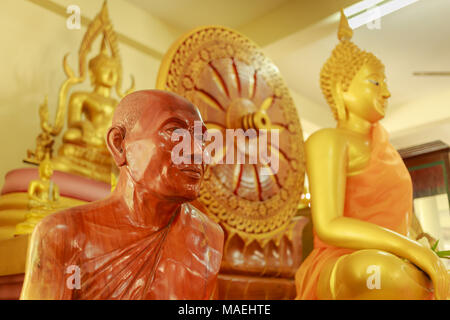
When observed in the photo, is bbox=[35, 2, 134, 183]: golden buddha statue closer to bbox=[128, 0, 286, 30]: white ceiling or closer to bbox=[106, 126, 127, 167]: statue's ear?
bbox=[128, 0, 286, 30]: white ceiling

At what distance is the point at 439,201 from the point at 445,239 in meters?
0.09

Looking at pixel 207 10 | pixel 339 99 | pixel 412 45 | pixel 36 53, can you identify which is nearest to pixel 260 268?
pixel 339 99

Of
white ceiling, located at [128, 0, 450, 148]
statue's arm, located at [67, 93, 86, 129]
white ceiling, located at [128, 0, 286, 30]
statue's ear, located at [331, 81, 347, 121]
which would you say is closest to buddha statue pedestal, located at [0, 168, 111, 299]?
statue's arm, located at [67, 93, 86, 129]

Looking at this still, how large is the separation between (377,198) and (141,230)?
78 cm

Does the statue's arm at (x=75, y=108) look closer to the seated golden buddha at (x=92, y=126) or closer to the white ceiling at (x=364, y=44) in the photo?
the seated golden buddha at (x=92, y=126)

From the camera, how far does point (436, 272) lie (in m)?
0.92

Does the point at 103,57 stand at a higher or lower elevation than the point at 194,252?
higher

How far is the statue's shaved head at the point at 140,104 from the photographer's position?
0.57 m

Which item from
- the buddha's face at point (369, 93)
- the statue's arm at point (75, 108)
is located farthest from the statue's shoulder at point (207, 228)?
the statue's arm at point (75, 108)

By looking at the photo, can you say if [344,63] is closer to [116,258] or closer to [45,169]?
[45,169]

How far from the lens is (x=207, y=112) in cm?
116
